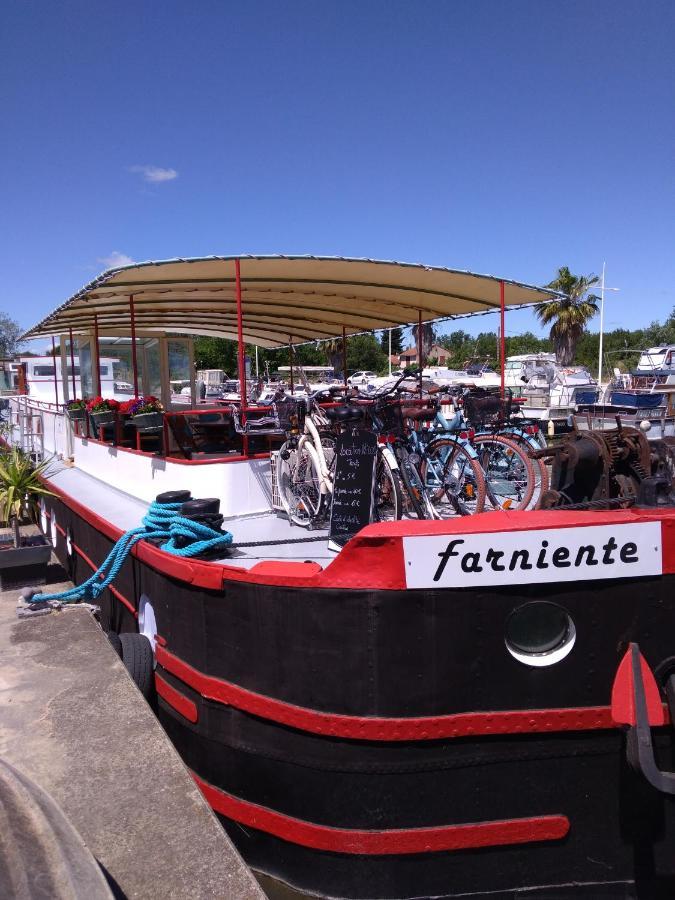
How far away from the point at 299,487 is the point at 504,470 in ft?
6.79

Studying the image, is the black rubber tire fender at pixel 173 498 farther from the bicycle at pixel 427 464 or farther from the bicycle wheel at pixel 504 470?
the bicycle wheel at pixel 504 470

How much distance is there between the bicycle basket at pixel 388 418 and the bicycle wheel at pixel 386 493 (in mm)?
359

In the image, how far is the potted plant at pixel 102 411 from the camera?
325 inches

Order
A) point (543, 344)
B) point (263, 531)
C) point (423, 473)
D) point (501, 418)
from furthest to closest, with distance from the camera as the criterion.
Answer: point (543, 344) → point (501, 418) → point (423, 473) → point (263, 531)

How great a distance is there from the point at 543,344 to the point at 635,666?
272 feet

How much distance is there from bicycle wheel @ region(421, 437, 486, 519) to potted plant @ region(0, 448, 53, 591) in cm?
390

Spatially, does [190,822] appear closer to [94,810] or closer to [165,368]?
[94,810]

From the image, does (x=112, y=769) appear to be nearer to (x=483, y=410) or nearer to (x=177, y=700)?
(x=177, y=700)

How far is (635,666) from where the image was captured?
320 cm

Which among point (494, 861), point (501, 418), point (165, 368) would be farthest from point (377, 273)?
point (165, 368)

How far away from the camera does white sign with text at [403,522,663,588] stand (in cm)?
324

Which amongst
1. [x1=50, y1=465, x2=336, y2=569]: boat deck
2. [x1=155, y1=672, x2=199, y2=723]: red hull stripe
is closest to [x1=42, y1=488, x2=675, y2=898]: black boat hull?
[x1=155, y1=672, x2=199, y2=723]: red hull stripe

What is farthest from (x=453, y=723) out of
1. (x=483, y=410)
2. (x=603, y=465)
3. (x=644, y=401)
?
(x=644, y=401)

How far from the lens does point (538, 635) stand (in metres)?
3.39
